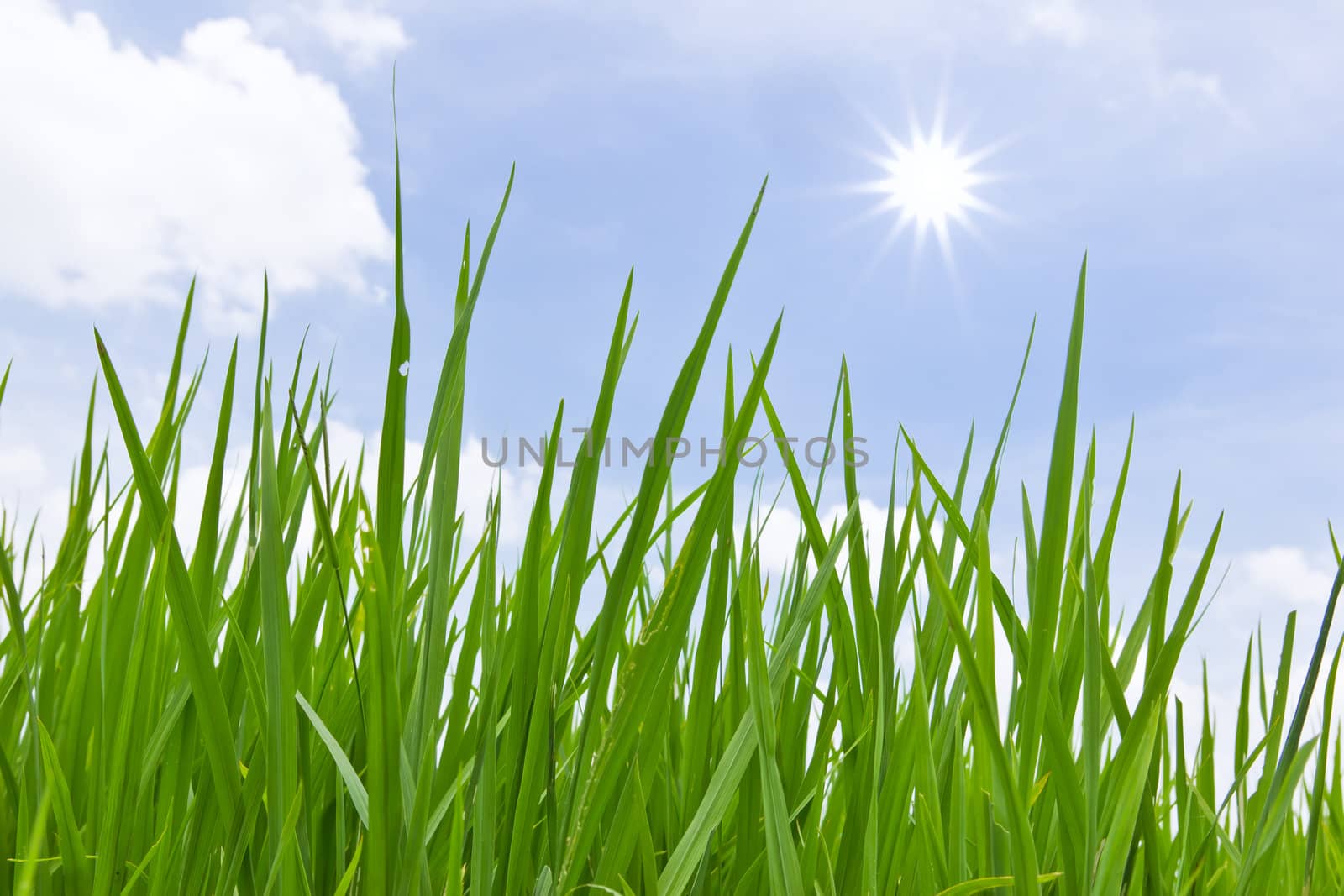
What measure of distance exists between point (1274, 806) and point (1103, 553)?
23cm

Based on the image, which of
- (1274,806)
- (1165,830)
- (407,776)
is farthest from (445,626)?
(1165,830)

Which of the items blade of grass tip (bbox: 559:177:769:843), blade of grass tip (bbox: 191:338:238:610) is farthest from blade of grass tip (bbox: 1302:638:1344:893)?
blade of grass tip (bbox: 191:338:238:610)

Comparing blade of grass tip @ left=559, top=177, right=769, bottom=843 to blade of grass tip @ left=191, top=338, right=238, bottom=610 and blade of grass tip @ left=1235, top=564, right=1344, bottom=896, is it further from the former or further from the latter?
blade of grass tip @ left=1235, top=564, right=1344, bottom=896

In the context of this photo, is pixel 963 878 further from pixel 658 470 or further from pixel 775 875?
pixel 658 470

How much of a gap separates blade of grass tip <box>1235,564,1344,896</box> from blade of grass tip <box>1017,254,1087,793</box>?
157 millimetres

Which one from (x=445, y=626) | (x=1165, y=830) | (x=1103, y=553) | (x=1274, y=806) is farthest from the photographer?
(x=1165, y=830)

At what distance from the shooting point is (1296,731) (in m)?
0.65

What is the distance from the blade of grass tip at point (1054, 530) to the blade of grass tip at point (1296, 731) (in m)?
0.16

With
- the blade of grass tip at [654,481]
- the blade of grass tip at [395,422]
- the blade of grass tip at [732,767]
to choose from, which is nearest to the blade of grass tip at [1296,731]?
the blade of grass tip at [732,767]

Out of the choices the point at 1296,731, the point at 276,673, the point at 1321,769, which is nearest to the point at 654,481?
the point at 276,673

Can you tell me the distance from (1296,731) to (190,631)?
724 mm

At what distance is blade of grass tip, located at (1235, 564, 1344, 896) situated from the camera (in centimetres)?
63

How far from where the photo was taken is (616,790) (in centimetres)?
72

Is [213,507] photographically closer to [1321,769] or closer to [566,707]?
[566,707]
